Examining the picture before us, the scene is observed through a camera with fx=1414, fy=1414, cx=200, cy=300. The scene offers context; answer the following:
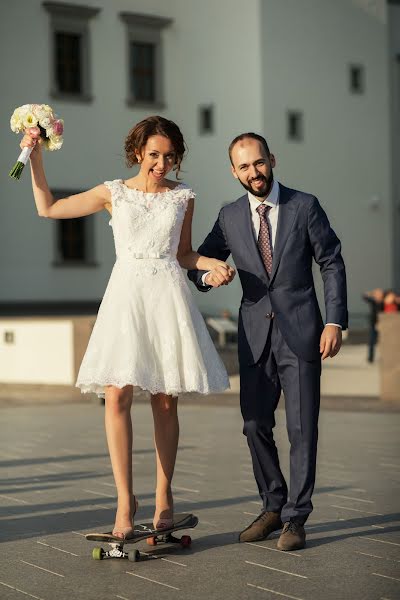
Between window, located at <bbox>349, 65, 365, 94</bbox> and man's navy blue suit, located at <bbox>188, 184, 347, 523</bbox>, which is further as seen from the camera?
window, located at <bbox>349, 65, 365, 94</bbox>

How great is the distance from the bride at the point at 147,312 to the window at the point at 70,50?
27.9m

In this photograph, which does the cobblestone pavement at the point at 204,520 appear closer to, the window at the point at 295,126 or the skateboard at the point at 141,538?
the skateboard at the point at 141,538

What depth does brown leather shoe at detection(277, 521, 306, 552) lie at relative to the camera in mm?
6699

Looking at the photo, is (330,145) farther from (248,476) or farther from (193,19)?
(248,476)

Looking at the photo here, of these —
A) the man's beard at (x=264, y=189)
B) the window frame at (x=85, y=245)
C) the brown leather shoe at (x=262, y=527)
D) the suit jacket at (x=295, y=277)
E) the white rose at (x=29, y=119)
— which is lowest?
the brown leather shoe at (x=262, y=527)

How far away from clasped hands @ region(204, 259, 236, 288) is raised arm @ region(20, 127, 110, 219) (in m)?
0.64

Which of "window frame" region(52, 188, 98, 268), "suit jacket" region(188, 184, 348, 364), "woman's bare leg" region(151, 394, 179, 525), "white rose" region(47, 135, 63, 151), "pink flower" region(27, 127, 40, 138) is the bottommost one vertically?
"woman's bare leg" region(151, 394, 179, 525)

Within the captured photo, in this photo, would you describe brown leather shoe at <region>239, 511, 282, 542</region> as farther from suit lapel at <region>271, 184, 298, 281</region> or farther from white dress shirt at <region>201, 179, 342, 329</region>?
white dress shirt at <region>201, 179, 342, 329</region>

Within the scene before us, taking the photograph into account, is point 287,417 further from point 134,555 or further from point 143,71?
point 143,71

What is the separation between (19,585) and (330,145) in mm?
32248

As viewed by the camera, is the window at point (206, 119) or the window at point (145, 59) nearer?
the window at point (145, 59)

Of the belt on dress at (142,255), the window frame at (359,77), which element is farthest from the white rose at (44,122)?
the window frame at (359,77)

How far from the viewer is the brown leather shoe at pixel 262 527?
6.98 metres

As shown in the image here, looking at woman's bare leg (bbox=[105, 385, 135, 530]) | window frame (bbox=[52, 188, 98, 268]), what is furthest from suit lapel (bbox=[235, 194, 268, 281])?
window frame (bbox=[52, 188, 98, 268])
